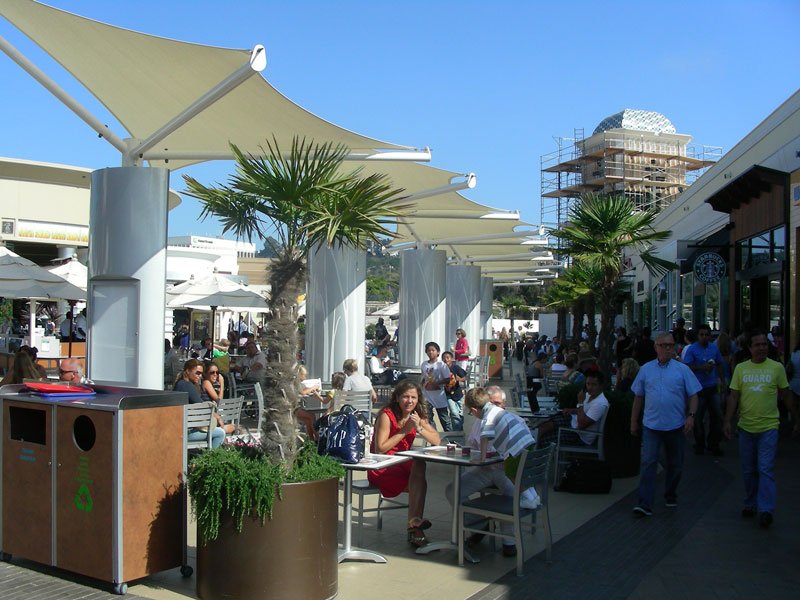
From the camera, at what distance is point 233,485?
5234mm

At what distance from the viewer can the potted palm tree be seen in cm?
532

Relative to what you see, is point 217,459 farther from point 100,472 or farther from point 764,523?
point 764,523

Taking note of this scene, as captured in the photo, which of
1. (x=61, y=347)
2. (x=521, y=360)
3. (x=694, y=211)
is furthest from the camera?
(x=521, y=360)

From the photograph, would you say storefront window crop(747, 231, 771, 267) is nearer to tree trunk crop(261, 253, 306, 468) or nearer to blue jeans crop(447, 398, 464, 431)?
blue jeans crop(447, 398, 464, 431)

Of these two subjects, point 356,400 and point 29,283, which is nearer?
point 356,400

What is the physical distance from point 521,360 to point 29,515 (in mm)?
37383

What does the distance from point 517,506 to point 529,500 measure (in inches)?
15.1

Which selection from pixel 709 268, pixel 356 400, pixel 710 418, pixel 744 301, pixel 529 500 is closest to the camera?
pixel 529 500

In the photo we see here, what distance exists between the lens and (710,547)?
701cm

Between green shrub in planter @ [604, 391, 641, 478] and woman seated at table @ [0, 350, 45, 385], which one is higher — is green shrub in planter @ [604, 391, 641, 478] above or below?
below

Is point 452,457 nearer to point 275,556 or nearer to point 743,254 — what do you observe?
point 275,556

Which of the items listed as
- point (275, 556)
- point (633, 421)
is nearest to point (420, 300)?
point (633, 421)

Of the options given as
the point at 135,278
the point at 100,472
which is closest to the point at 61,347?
the point at 135,278

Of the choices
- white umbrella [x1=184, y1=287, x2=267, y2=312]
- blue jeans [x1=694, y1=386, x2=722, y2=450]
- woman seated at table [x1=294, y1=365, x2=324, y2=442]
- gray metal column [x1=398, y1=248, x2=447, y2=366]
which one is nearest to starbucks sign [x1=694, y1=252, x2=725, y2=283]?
blue jeans [x1=694, y1=386, x2=722, y2=450]
